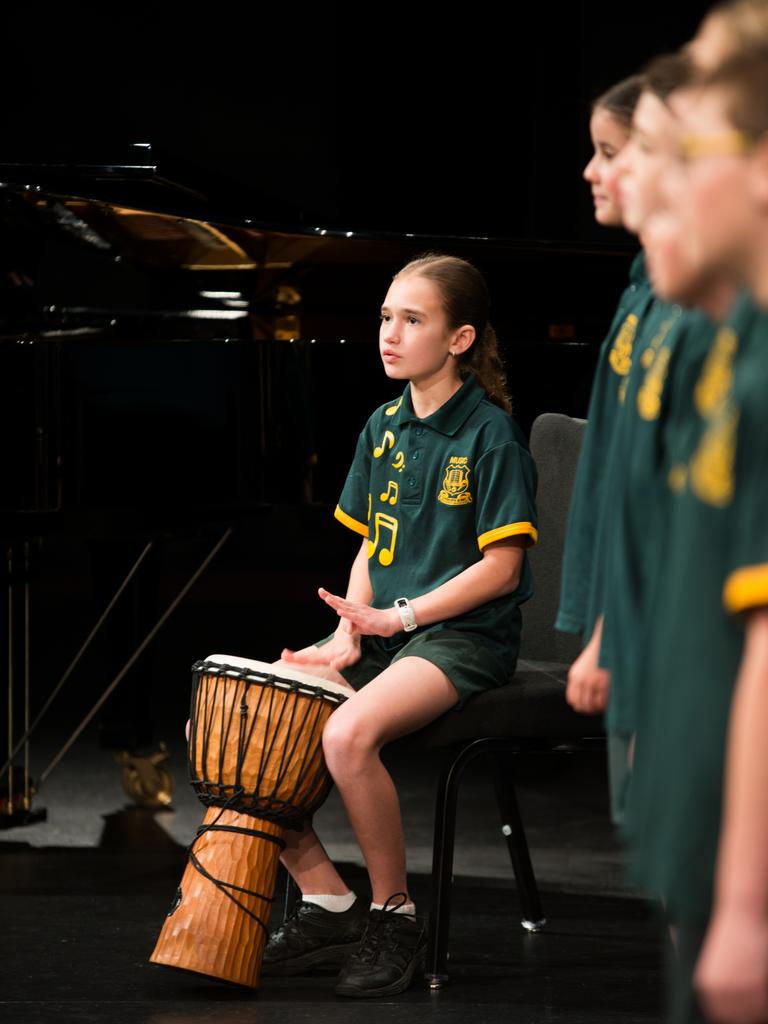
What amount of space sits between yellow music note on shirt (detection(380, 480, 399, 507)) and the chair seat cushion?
0.38 meters

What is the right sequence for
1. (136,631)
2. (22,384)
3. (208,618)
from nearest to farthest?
1. (22,384)
2. (136,631)
3. (208,618)

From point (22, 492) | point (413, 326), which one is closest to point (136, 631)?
point (22, 492)

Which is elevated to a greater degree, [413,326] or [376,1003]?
[413,326]

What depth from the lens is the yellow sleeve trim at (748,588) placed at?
1.03m

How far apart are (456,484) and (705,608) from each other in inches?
63.2

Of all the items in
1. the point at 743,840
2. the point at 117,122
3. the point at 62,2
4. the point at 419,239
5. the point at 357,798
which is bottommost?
the point at 357,798

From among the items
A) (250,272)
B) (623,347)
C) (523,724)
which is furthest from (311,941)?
(250,272)

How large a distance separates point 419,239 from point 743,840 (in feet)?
10.2

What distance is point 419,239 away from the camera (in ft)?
13.0

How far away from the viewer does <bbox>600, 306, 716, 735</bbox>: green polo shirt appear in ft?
4.19

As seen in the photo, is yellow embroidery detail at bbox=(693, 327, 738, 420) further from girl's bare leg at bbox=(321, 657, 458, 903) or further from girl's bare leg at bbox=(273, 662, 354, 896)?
girl's bare leg at bbox=(273, 662, 354, 896)

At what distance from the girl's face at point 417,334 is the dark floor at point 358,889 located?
106cm

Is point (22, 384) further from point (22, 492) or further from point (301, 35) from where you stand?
point (301, 35)

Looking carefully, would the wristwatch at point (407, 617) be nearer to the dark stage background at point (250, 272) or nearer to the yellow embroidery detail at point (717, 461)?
A: the dark stage background at point (250, 272)
